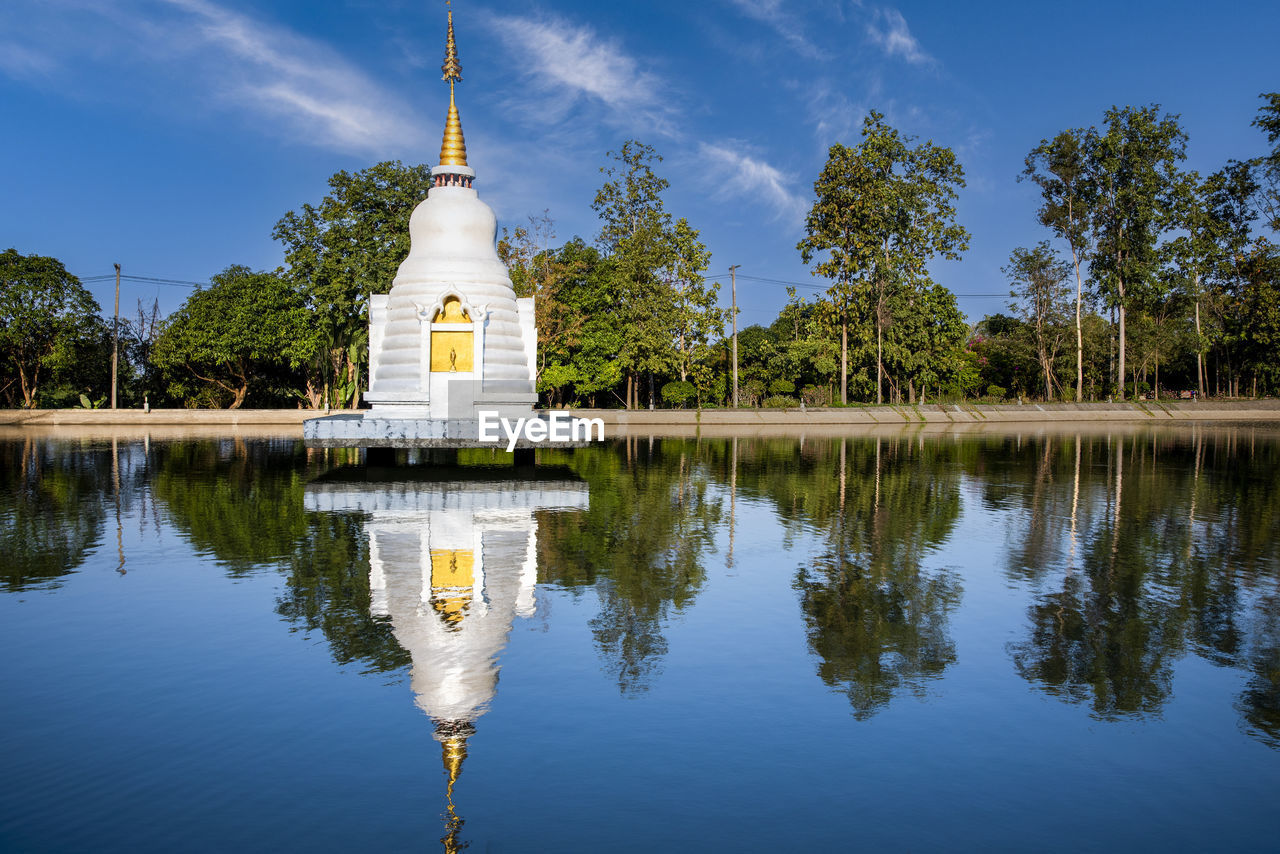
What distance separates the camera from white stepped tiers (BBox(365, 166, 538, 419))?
24.7 metres

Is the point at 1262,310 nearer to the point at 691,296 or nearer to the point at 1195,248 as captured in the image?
the point at 1195,248

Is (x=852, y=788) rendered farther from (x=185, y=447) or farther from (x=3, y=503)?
(x=185, y=447)

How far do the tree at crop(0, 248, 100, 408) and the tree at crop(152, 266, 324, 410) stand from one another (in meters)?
4.34

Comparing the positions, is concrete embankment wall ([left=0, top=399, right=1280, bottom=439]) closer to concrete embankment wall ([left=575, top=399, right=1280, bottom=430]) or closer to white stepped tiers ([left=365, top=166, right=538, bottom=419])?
concrete embankment wall ([left=575, top=399, right=1280, bottom=430])

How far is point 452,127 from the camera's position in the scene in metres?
27.2

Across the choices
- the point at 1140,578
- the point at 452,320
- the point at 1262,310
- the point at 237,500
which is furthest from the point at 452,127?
the point at 1262,310

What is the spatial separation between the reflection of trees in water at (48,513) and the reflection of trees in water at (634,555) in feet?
18.6

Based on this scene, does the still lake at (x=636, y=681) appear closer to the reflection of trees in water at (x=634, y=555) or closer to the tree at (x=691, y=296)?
the reflection of trees in water at (x=634, y=555)

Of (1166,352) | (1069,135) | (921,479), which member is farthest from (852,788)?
(1166,352)

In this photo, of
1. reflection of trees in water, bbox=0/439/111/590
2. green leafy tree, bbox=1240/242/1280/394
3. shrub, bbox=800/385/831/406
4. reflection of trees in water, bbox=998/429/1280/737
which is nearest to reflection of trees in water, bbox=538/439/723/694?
reflection of trees in water, bbox=998/429/1280/737

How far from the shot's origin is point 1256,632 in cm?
799

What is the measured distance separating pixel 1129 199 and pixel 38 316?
191 ft

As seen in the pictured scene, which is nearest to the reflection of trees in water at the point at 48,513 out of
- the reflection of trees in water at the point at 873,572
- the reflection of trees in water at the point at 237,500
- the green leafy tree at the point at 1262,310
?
the reflection of trees in water at the point at 237,500

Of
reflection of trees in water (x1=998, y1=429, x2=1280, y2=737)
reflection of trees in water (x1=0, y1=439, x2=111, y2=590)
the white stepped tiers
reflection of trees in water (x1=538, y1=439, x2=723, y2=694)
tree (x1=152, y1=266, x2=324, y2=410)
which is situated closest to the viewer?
reflection of trees in water (x1=998, y1=429, x2=1280, y2=737)
